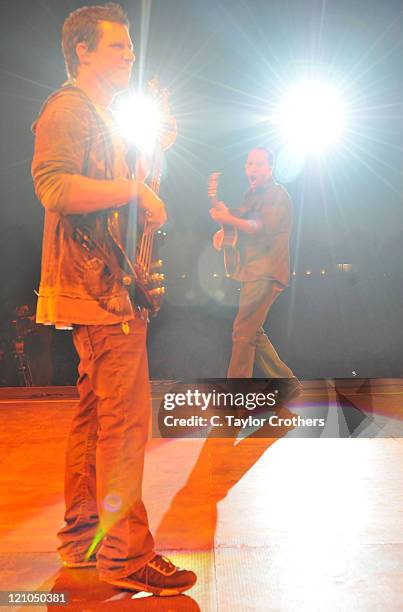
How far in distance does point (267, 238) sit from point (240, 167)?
1.69 m

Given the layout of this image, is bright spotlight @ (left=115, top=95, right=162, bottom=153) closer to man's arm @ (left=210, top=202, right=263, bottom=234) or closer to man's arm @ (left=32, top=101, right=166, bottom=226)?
man's arm @ (left=32, top=101, right=166, bottom=226)

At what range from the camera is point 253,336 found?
19.0 ft

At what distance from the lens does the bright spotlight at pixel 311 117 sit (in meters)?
7.85

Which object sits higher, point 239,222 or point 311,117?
point 311,117

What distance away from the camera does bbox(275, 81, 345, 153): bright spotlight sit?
7.85m

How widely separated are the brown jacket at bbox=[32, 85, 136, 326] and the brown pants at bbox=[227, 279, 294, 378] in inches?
138

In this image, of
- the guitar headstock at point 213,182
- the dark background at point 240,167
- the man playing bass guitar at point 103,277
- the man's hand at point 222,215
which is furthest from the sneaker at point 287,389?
the man playing bass guitar at point 103,277

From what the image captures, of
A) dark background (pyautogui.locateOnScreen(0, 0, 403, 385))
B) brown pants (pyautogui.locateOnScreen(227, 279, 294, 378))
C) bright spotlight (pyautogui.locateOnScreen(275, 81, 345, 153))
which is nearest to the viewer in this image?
brown pants (pyautogui.locateOnScreen(227, 279, 294, 378))

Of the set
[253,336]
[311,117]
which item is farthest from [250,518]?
[311,117]

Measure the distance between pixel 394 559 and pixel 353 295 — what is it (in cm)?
947

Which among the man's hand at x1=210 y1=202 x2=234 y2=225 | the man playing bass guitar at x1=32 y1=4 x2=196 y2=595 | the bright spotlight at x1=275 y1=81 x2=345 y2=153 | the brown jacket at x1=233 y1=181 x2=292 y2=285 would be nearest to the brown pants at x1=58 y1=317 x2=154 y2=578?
the man playing bass guitar at x1=32 y1=4 x2=196 y2=595

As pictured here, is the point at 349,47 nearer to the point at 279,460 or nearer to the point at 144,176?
the point at 279,460

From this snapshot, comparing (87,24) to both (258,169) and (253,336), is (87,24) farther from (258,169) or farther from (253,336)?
(258,169)

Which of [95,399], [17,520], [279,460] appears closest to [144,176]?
[95,399]
